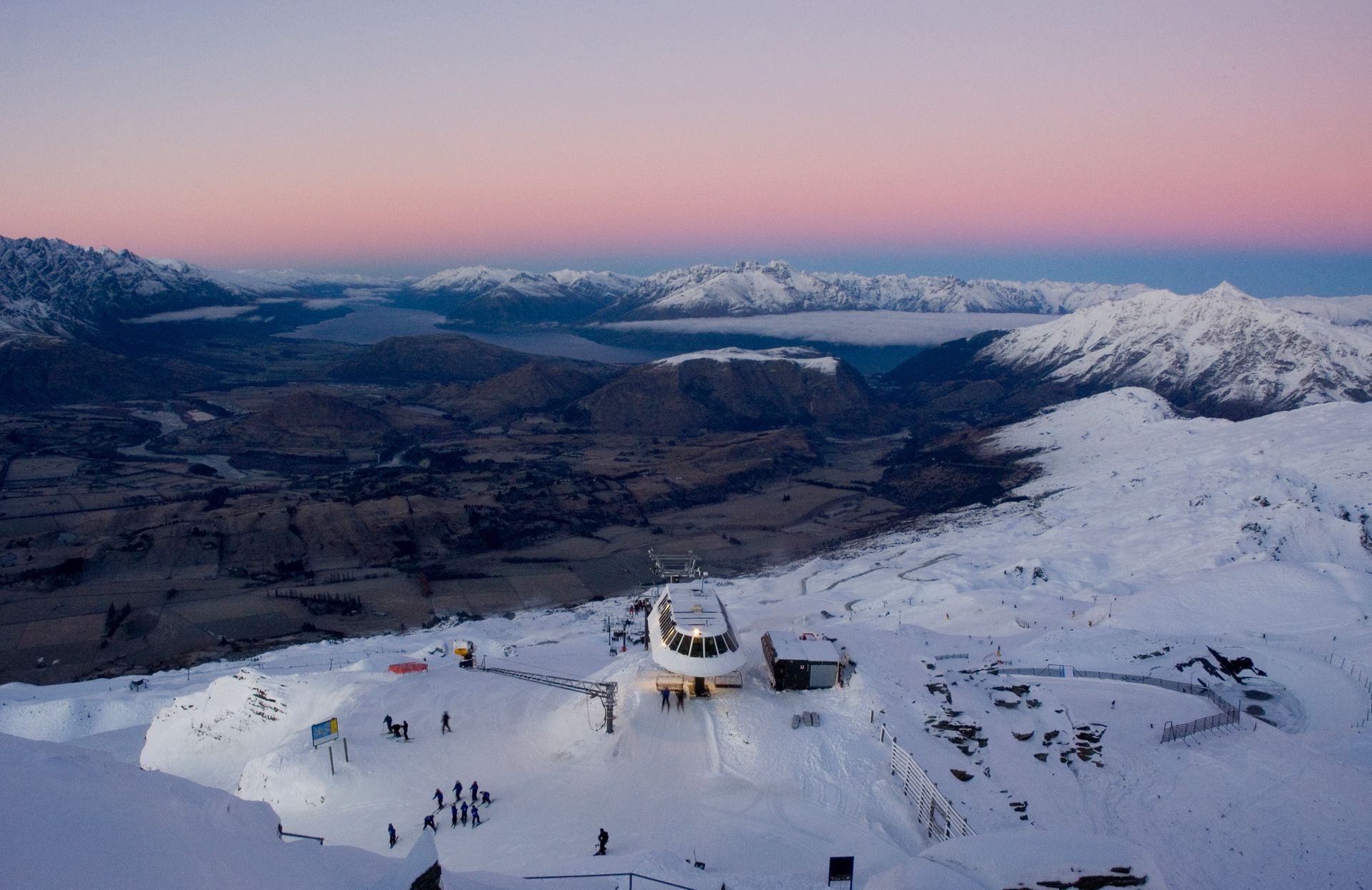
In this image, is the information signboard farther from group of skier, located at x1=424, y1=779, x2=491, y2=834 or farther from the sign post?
group of skier, located at x1=424, y1=779, x2=491, y2=834

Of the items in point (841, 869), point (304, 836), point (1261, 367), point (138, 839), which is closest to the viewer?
point (138, 839)

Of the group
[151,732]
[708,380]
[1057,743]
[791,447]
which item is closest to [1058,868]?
[1057,743]

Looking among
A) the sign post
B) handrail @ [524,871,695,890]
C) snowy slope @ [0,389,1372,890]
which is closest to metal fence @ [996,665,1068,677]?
snowy slope @ [0,389,1372,890]

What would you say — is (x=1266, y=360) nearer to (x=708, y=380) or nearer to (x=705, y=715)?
(x=708, y=380)

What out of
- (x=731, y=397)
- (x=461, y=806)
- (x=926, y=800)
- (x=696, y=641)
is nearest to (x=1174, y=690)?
(x=926, y=800)

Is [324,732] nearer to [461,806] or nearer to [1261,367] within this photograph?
[461,806]

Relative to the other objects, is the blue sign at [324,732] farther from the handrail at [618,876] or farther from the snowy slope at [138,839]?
the handrail at [618,876]
